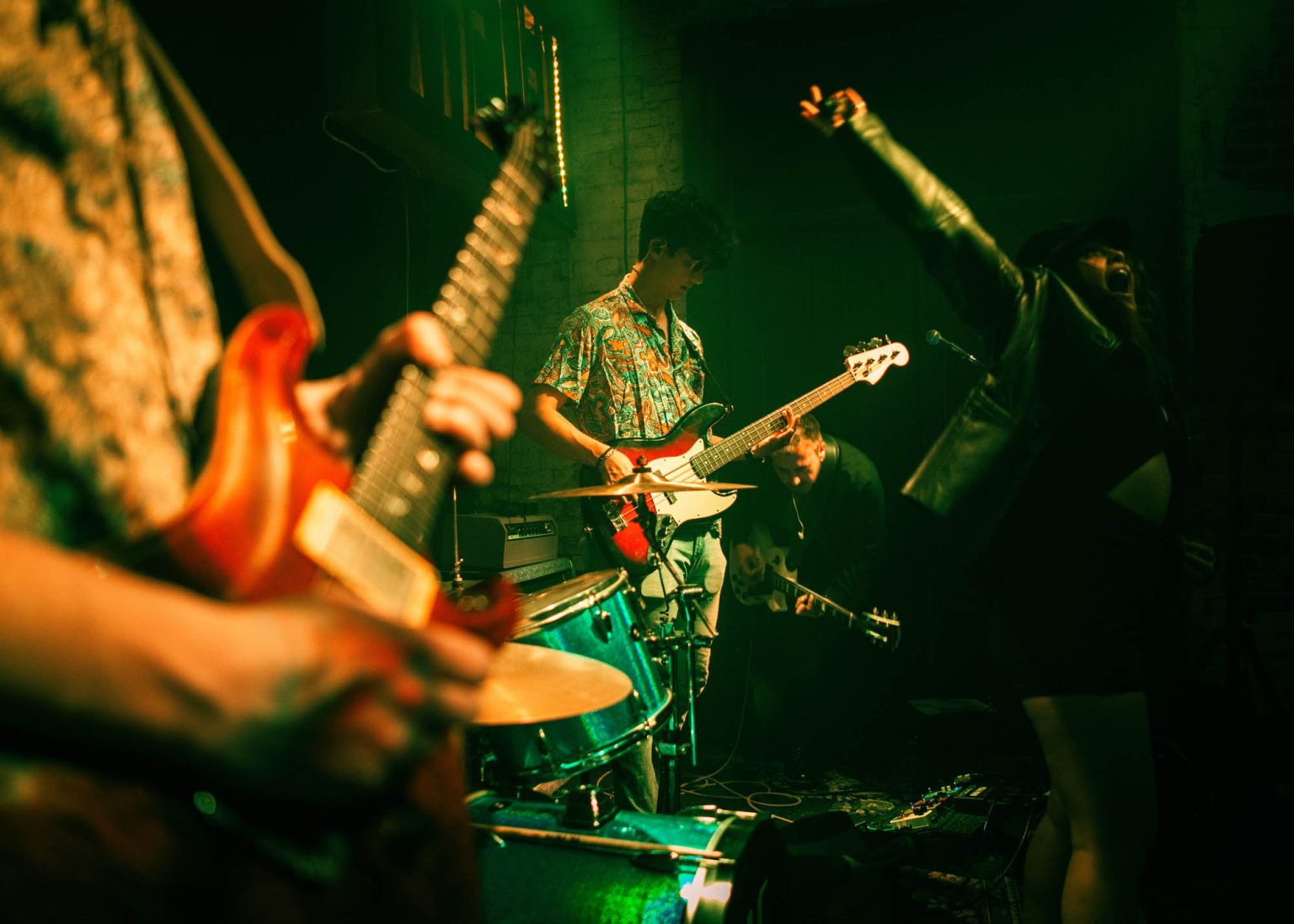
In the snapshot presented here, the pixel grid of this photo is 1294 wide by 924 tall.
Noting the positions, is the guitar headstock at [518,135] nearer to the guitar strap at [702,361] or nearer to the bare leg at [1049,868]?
the bare leg at [1049,868]

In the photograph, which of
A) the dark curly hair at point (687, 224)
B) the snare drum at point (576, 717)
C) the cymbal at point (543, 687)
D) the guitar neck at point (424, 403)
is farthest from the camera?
the dark curly hair at point (687, 224)

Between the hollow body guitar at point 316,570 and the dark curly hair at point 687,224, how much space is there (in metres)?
3.21

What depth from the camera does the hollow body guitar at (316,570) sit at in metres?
0.55

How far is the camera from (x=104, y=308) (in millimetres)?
727

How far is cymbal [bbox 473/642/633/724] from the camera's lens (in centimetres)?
160

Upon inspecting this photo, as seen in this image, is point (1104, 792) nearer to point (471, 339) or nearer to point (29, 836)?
point (471, 339)

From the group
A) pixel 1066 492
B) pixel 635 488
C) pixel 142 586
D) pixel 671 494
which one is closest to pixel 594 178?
pixel 671 494

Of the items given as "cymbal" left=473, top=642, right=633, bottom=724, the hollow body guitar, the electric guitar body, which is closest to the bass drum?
"cymbal" left=473, top=642, right=633, bottom=724

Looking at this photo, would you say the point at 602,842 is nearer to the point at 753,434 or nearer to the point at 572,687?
the point at 572,687

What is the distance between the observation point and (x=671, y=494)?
3736 mm

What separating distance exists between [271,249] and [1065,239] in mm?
1943

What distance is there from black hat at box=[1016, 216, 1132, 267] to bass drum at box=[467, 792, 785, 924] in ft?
5.36

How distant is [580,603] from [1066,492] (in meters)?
1.24

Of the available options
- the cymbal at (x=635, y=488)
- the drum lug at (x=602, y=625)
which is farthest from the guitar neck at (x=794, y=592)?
the drum lug at (x=602, y=625)
